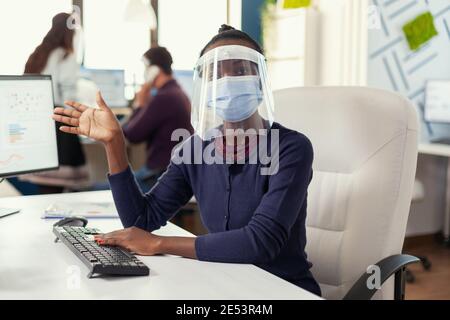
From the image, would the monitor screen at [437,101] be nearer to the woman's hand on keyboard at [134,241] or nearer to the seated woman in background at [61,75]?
the seated woman in background at [61,75]

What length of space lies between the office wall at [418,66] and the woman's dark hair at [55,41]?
2013 mm

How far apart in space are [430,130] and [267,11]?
5.07 feet

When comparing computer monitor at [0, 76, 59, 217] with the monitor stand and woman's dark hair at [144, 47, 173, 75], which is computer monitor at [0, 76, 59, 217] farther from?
woman's dark hair at [144, 47, 173, 75]

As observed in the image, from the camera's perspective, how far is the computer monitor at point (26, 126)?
6.01 ft

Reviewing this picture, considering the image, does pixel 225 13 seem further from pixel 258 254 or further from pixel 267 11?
pixel 258 254

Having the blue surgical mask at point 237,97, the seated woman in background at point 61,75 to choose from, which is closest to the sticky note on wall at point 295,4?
the seated woman in background at point 61,75

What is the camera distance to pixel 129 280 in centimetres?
111

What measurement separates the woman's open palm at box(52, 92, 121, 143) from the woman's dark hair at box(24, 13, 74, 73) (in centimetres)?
168

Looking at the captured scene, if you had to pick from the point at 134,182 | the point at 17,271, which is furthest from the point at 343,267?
the point at 17,271

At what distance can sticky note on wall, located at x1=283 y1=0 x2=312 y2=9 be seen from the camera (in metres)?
4.09

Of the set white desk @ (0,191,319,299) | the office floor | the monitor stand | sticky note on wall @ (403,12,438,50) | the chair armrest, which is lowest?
the office floor

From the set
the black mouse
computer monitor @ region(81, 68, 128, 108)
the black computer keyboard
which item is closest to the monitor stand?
the black mouse

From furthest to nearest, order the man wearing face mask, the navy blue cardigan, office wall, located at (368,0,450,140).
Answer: office wall, located at (368,0,450,140) → the man wearing face mask → the navy blue cardigan

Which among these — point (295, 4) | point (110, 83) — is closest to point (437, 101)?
point (295, 4)
